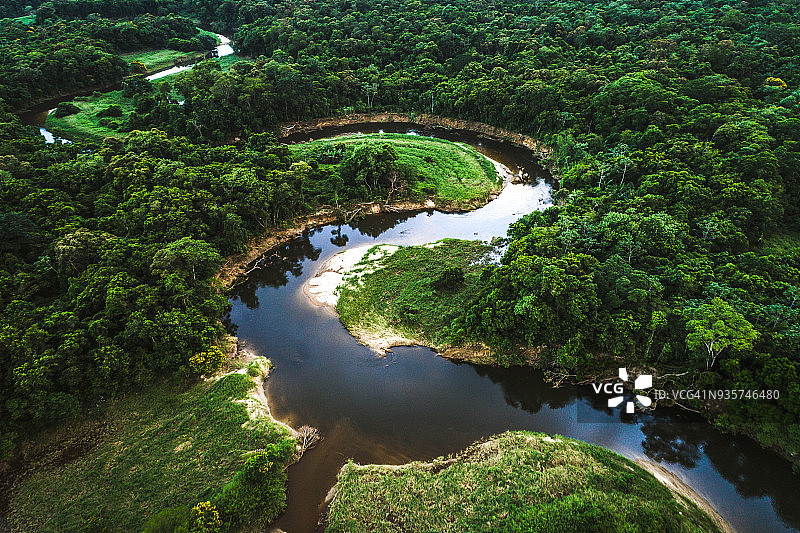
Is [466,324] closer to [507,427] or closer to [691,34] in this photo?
[507,427]

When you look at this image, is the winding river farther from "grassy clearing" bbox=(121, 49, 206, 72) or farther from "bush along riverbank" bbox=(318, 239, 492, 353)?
"grassy clearing" bbox=(121, 49, 206, 72)

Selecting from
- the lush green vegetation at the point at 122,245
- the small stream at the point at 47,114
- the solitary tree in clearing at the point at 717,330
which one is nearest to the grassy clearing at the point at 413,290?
the lush green vegetation at the point at 122,245

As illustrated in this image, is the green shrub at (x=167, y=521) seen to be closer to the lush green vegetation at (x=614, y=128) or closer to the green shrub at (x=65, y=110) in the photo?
the lush green vegetation at (x=614, y=128)

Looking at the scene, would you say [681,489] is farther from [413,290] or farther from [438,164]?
[438,164]

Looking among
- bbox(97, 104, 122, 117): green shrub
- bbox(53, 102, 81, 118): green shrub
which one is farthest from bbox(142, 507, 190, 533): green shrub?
bbox(53, 102, 81, 118): green shrub

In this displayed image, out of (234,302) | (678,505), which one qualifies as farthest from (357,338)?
(678,505)
